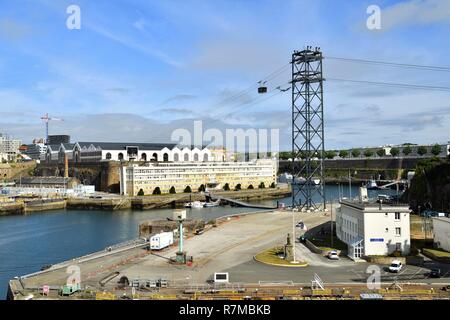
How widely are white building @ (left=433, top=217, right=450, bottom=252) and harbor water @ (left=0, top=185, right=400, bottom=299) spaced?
11301 millimetres

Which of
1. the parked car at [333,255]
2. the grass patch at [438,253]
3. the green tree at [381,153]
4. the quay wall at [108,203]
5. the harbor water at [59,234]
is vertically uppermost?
the green tree at [381,153]

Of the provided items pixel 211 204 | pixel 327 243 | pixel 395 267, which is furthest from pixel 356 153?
pixel 395 267

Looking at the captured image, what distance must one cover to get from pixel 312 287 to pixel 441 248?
5356mm

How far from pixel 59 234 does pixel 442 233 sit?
53.5 ft

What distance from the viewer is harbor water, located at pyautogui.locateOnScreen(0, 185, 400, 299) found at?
51.5 feet

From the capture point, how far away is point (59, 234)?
70.5ft

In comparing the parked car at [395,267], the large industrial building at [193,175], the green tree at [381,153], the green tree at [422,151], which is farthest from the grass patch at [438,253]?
the green tree at [381,153]

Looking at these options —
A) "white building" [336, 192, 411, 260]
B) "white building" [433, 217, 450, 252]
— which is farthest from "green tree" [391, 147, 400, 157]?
"white building" [336, 192, 411, 260]

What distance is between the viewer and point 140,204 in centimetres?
3344

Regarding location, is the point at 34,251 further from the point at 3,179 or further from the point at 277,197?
the point at 3,179

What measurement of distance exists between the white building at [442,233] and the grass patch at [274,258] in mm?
3841

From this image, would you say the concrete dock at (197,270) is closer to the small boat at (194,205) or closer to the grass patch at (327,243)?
the grass patch at (327,243)

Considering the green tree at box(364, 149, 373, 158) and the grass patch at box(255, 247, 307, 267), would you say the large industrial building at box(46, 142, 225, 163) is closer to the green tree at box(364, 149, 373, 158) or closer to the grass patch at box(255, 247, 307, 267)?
the green tree at box(364, 149, 373, 158)

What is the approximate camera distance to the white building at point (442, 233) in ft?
39.6
